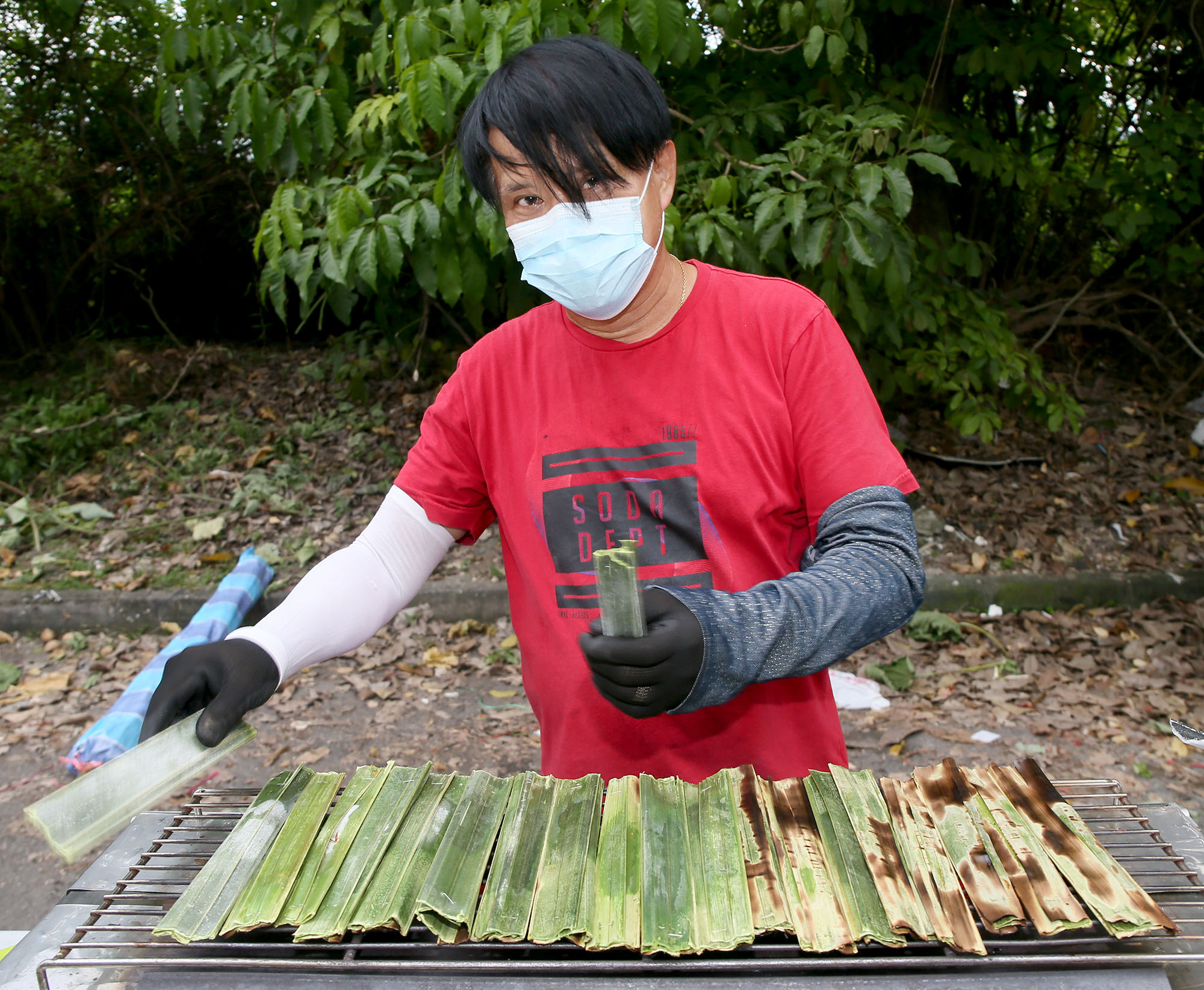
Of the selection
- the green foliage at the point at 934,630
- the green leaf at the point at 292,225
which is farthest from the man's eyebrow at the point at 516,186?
the green foliage at the point at 934,630

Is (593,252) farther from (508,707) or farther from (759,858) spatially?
(508,707)

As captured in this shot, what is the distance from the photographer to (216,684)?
4.77 feet

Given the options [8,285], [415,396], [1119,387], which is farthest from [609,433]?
[8,285]

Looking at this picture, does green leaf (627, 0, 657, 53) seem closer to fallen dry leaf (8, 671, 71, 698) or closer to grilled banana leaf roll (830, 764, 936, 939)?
grilled banana leaf roll (830, 764, 936, 939)

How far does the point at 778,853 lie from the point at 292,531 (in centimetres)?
446

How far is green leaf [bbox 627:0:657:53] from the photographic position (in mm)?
3074

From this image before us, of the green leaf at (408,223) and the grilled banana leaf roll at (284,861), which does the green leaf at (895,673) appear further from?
the grilled banana leaf roll at (284,861)

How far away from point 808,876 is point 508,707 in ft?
9.38

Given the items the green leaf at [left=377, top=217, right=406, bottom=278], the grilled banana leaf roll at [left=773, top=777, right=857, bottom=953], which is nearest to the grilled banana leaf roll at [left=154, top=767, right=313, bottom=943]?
the grilled banana leaf roll at [left=773, top=777, right=857, bottom=953]

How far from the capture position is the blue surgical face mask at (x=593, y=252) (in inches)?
65.7

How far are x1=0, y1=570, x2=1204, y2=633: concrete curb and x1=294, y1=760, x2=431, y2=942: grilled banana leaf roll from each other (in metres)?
3.16

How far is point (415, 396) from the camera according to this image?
6242 mm

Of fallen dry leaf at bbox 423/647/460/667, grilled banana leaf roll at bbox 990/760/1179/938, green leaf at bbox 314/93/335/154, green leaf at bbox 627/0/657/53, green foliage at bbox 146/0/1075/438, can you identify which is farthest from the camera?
fallen dry leaf at bbox 423/647/460/667

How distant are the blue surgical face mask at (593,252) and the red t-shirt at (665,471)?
8cm
